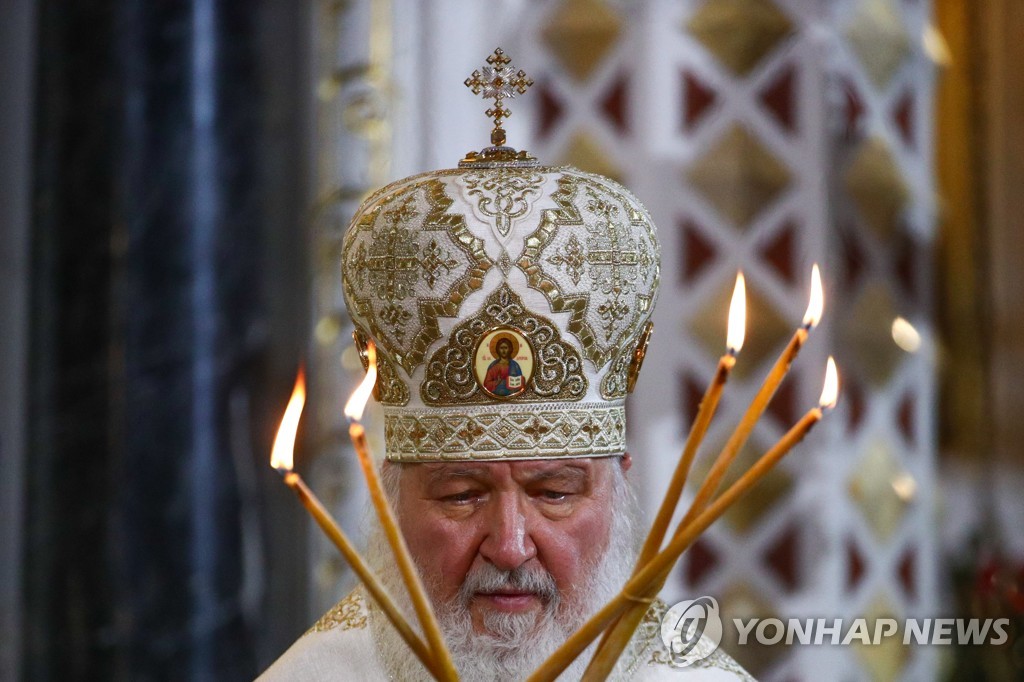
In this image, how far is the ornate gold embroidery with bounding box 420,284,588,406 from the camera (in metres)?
2.20

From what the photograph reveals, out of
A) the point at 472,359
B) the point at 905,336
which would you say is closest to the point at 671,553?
the point at 472,359

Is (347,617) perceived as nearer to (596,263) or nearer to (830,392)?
(596,263)

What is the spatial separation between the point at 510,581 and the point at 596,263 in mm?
497

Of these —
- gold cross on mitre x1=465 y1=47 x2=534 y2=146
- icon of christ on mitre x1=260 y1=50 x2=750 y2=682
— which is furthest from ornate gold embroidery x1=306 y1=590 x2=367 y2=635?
gold cross on mitre x1=465 y1=47 x2=534 y2=146

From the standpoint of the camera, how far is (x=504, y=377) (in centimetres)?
220

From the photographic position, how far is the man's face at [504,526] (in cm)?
215

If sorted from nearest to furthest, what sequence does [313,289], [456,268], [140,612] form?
[456,268] < [140,612] < [313,289]

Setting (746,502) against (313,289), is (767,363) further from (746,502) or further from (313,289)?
(313,289)

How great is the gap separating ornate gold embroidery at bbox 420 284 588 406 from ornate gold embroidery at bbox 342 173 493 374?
33mm

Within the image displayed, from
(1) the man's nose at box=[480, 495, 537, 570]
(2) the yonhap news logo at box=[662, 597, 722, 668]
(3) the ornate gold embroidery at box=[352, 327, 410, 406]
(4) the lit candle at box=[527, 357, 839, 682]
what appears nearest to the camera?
(4) the lit candle at box=[527, 357, 839, 682]

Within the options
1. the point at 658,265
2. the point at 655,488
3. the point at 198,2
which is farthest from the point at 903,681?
the point at 198,2

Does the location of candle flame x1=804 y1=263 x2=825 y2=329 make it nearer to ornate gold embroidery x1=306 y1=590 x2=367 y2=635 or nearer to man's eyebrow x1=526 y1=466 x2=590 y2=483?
man's eyebrow x1=526 y1=466 x2=590 y2=483

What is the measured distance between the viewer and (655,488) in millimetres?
3777

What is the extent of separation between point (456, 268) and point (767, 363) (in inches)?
71.8
